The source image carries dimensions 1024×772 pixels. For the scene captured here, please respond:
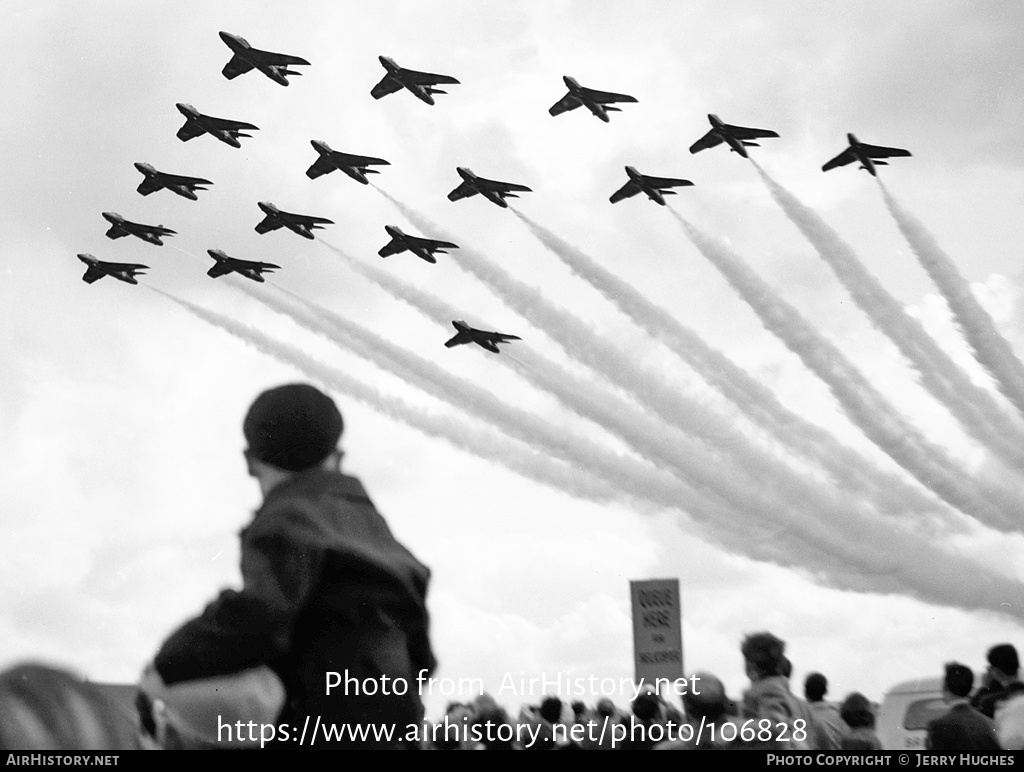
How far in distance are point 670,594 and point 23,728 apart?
14.8 m

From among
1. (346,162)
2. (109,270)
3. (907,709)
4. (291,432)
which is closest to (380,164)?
(346,162)

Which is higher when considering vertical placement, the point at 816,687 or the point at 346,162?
the point at 346,162

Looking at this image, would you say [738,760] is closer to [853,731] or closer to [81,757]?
[81,757]

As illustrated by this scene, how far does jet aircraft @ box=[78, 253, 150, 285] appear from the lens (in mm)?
51500

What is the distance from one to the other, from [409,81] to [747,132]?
1366 centimetres

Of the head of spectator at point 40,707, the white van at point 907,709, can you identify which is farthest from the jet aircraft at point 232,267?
the head of spectator at point 40,707

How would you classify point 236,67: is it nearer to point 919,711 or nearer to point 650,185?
point 650,185

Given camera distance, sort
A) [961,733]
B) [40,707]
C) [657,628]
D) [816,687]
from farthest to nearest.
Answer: [657,628], [816,687], [961,733], [40,707]

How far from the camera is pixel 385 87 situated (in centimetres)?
4747

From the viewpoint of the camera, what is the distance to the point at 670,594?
57.6 feet

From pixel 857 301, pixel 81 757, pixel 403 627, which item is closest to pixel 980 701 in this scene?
pixel 403 627

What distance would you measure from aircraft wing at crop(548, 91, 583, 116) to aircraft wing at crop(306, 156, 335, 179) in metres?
9.57

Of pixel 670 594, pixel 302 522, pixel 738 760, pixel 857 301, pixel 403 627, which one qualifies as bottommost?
pixel 738 760

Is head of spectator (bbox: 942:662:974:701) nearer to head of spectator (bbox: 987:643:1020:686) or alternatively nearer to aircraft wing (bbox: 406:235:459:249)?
head of spectator (bbox: 987:643:1020:686)
